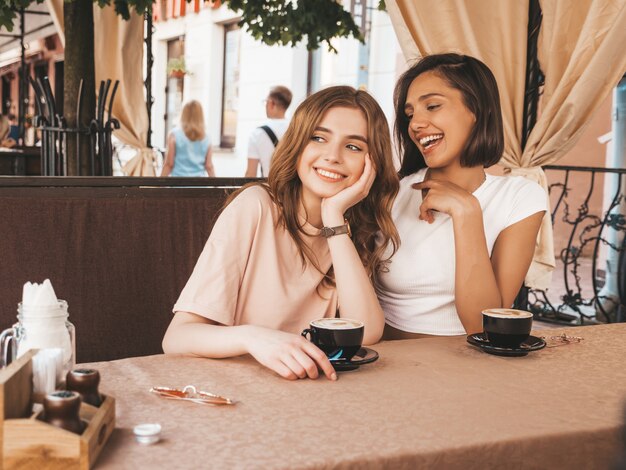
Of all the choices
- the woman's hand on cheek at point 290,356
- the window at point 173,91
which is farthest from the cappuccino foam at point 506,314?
the window at point 173,91

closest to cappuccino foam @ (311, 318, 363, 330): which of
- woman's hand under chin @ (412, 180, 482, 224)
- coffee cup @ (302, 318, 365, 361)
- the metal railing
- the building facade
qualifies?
coffee cup @ (302, 318, 365, 361)

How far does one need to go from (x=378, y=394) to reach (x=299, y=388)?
0.47 feet

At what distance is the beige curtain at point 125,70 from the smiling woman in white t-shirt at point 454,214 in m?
3.53

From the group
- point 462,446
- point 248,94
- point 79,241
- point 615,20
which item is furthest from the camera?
point 248,94

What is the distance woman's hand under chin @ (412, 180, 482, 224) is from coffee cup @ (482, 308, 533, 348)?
501mm

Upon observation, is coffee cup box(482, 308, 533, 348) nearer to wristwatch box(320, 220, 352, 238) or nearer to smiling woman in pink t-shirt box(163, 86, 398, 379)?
smiling woman in pink t-shirt box(163, 86, 398, 379)

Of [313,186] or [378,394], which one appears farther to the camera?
[313,186]

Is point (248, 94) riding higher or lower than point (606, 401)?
higher

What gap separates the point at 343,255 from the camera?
201 centimetres

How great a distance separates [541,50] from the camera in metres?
3.98

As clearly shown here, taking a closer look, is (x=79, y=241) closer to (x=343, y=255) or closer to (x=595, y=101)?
(x=343, y=255)

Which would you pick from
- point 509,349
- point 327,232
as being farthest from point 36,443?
point 327,232

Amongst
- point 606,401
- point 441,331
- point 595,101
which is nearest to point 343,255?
point 441,331

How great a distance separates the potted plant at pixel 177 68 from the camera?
46.1 ft
